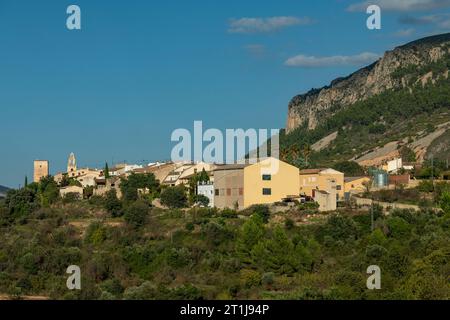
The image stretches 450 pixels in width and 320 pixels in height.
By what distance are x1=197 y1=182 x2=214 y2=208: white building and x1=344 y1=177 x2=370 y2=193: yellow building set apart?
7867mm

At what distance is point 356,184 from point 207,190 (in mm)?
9010

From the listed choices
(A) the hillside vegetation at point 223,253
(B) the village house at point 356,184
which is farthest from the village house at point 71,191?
(B) the village house at point 356,184

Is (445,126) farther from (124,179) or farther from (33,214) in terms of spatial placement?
(33,214)

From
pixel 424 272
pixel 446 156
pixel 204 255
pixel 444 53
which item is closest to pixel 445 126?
pixel 446 156

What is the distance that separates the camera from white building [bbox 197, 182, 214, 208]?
5131 cm

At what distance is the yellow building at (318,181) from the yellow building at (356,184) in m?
1.08

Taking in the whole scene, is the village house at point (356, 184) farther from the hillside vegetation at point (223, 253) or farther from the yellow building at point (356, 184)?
the hillside vegetation at point (223, 253)

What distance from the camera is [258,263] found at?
35906 mm

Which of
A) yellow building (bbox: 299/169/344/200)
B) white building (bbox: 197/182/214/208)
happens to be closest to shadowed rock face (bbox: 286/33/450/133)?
yellow building (bbox: 299/169/344/200)

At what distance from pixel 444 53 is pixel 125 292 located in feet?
298

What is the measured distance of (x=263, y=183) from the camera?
1897 inches

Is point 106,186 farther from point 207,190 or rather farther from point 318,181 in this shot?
point 318,181

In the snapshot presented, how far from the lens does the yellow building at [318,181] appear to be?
5109 centimetres

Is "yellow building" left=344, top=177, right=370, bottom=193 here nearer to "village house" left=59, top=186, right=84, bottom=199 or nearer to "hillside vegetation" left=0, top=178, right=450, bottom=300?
"hillside vegetation" left=0, top=178, right=450, bottom=300
